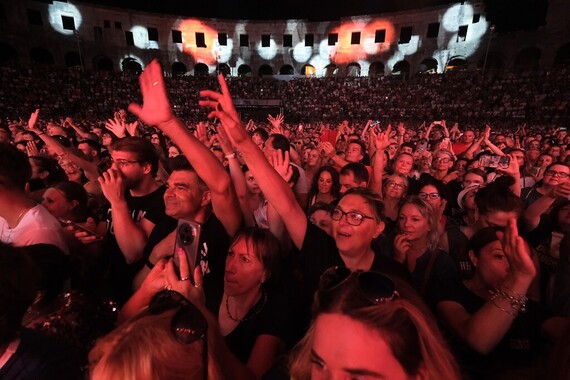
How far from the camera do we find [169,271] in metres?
1.51

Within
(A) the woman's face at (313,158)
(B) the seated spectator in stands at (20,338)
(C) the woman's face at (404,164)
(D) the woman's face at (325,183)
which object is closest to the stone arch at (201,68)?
(A) the woman's face at (313,158)

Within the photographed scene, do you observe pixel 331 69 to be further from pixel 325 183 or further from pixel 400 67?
pixel 325 183

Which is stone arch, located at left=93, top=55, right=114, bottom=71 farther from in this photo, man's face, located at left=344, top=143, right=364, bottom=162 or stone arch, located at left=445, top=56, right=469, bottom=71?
man's face, located at left=344, top=143, right=364, bottom=162

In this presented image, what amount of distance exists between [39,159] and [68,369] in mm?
3803

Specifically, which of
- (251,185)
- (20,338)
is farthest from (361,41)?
(20,338)

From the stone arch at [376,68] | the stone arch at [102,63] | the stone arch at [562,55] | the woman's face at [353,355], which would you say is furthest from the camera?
the stone arch at [376,68]

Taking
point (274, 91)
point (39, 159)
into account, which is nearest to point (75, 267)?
point (39, 159)

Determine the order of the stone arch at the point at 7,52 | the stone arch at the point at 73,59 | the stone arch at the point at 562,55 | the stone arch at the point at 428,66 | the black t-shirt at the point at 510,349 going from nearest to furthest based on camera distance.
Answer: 1. the black t-shirt at the point at 510,349
2. the stone arch at the point at 562,55
3. the stone arch at the point at 7,52
4. the stone arch at the point at 73,59
5. the stone arch at the point at 428,66

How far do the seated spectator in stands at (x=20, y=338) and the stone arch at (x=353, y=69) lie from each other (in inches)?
1754

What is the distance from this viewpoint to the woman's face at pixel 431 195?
354 cm

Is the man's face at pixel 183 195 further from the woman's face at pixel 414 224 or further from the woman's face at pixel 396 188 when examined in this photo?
the woman's face at pixel 396 188

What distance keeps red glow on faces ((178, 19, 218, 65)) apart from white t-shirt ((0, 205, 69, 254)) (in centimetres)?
4525

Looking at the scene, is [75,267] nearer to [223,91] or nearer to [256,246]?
[256,246]

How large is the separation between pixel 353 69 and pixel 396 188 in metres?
42.9
